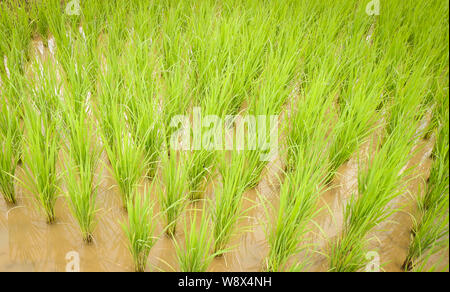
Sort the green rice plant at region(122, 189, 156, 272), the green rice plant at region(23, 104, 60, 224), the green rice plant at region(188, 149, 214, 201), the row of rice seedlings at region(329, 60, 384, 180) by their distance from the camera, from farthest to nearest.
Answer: the row of rice seedlings at region(329, 60, 384, 180) < the green rice plant at region(188, 149, 214, 201) < the green rice plant at region(23, 104, 60, 224) < the green rice plant at region(122, 189, 156, 272)

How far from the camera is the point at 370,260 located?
1132 mm

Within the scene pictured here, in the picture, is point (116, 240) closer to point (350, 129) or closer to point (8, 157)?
point (8, 157)

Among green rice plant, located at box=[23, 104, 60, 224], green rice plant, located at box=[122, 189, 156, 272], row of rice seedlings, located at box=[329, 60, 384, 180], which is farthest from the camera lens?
row of rice seedlings, located at box=[329, 60, 384, 180]

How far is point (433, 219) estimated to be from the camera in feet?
3.61

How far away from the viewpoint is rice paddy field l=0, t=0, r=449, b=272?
1.14 m

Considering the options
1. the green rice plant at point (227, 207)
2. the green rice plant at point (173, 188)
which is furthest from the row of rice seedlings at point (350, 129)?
the green rice plant at point (173, 188)

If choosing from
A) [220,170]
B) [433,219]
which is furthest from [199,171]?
[433,219]

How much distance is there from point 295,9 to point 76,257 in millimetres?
1978

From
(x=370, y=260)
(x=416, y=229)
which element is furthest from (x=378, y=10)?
(x=370, y=260)

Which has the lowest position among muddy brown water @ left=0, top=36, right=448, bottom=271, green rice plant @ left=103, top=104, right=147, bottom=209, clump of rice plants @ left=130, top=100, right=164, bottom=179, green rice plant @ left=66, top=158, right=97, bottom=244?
muddy brown water @ left=0, top=36, right=448, bottom=271

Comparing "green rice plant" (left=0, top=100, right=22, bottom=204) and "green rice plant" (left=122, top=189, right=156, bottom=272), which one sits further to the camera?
"green rice plant" (left=0, top=100, right=22, bottom=204)

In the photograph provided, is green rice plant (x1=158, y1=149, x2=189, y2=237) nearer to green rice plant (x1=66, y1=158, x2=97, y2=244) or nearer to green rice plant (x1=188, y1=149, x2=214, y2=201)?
green rice plant (x1=188, y1=149, x2=214, y2=201)

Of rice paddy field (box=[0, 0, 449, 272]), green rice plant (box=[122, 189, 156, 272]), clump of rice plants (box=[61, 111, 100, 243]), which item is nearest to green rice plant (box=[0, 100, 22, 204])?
rice paddy field (box=[0, 0, 449, 272])

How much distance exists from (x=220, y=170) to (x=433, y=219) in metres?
0.71
